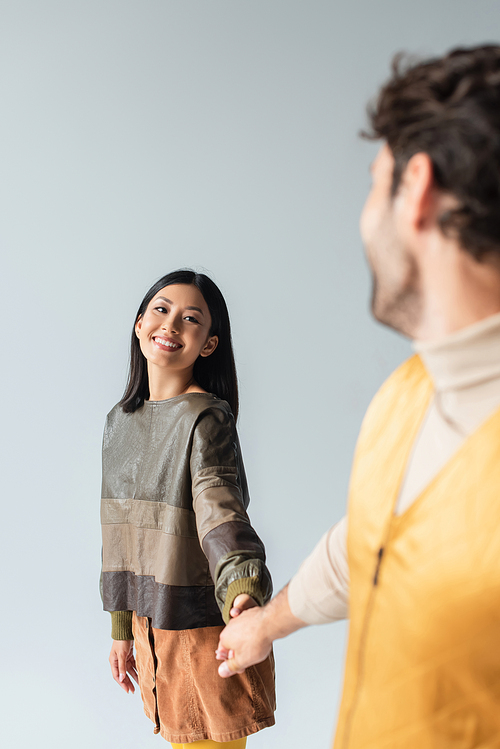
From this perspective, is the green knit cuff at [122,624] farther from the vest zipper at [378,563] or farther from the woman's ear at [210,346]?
the vest zipper at [378,563]

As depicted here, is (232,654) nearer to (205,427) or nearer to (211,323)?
(205,427)

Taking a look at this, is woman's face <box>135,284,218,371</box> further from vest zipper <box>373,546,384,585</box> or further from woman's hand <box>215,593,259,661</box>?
vest zipper <box>373,546,384,585</box>

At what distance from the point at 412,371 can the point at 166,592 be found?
0.72m

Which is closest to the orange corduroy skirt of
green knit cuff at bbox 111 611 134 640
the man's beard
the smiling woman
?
the smiling woman

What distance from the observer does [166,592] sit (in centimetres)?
133

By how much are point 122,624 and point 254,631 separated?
57 centimetres

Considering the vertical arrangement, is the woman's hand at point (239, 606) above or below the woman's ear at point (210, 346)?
below

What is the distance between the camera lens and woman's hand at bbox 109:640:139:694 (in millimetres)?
1562

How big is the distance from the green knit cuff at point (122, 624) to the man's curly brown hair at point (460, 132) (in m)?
1.18

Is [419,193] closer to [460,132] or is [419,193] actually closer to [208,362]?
[460,132]

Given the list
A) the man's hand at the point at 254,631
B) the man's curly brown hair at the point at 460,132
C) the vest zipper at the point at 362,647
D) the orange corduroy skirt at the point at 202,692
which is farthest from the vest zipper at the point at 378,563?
the orange corduroy skirt at the point at 202,692

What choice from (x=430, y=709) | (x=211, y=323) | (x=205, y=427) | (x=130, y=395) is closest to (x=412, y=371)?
(x=430, y=709)

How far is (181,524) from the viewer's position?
1332 mm

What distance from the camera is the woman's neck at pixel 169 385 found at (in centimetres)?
148
